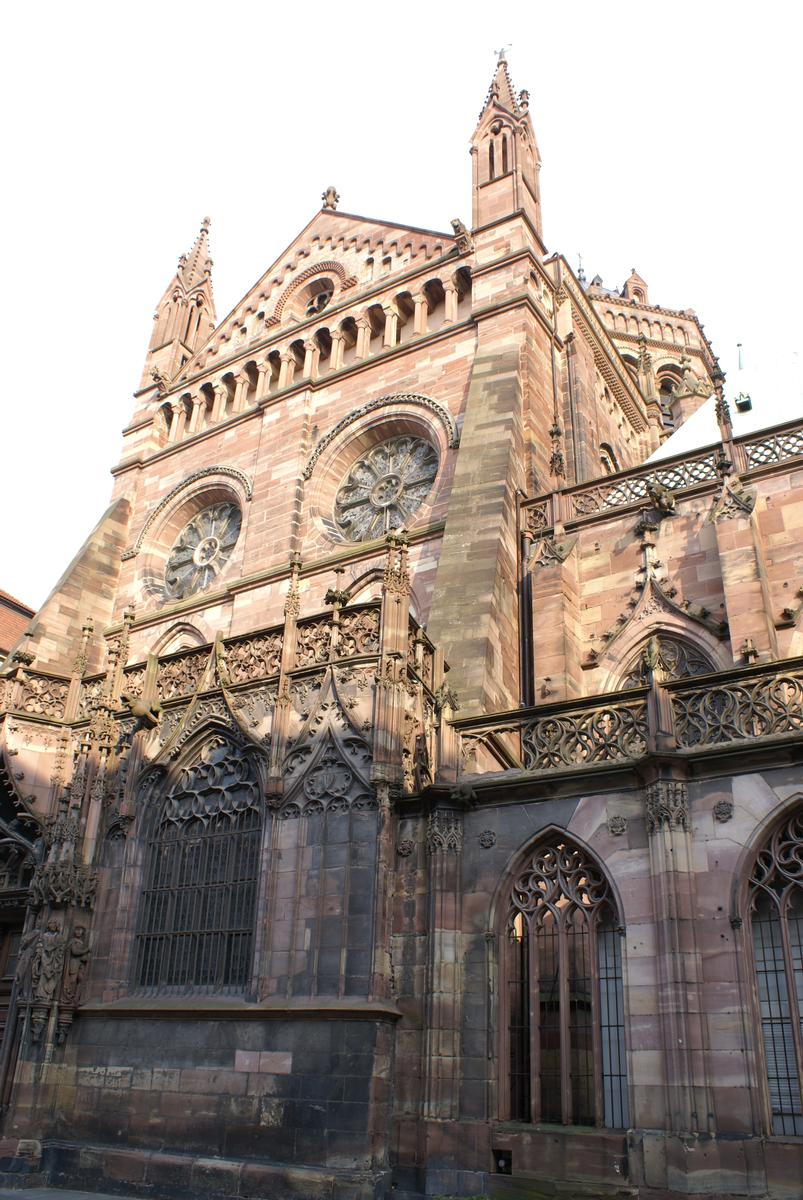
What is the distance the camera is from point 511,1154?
403 inches

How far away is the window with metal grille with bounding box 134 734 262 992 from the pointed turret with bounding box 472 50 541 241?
1557cm

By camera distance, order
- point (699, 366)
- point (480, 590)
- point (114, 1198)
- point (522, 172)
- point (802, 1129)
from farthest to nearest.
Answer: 1. point (699, 366)
2. point (522, 172)
3. point (480, 590)
4. point (114, 1198)
5. point (802, 1129)

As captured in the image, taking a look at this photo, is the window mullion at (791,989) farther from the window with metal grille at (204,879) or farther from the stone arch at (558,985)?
the window with metal grille at (204,879)

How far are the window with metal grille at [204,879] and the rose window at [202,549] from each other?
10.9 m

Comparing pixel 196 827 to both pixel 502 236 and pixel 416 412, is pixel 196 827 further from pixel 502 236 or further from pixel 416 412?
pixel 502 236

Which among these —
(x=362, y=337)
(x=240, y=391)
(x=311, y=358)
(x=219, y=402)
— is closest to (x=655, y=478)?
(x=362, y=337)

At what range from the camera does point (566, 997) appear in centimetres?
1070

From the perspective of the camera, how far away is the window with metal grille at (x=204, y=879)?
12969mm

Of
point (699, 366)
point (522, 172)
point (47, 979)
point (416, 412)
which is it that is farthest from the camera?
point (699, 366)

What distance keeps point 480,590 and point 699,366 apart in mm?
28142

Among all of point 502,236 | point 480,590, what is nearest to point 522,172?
point 502,236

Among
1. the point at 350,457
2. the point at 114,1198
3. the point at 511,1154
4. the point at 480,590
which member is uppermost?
the point at 350,457

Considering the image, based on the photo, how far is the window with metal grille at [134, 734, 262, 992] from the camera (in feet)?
42.5

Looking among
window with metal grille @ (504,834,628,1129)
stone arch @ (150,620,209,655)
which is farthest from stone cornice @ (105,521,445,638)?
window with metal grille @ (504,834,628,1129)
